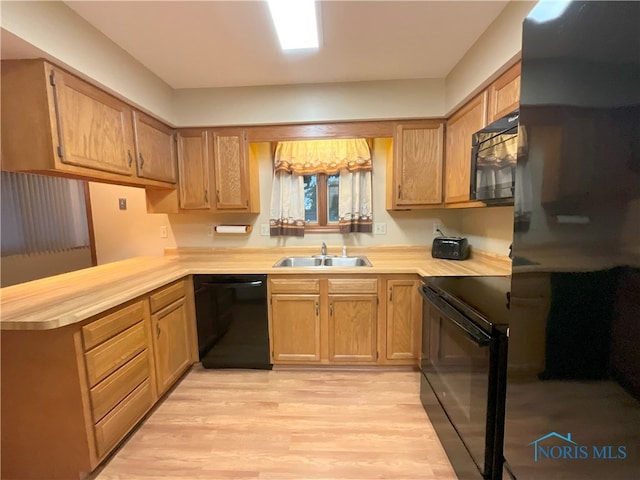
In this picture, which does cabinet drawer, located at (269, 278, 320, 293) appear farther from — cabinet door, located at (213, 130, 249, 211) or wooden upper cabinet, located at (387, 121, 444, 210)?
wooden upper cabinet, located at (387, 121, 444, 210)

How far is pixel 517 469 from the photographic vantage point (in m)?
0.85

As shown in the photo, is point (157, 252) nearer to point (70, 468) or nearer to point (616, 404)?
point (70, 468)

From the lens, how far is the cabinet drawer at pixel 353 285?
2260 millimetres

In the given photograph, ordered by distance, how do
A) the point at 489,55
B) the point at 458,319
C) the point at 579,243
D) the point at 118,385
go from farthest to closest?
1. the point at 489,55
2. the point at 118,385
3. the point at 458,319
4. the point at 579,243

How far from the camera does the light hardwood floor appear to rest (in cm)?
147

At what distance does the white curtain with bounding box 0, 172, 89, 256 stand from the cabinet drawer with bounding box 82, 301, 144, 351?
2.00m

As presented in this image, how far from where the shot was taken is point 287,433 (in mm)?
1719

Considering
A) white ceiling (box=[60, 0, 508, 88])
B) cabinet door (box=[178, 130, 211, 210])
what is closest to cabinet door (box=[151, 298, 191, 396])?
cabinet door (box=[178, 130, 211, 210])

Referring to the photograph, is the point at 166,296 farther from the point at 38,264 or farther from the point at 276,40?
the point at 38,264

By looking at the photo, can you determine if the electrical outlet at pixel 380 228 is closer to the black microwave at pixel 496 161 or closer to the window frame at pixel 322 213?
the window frame at pixel 322 213

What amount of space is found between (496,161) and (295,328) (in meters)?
1.83

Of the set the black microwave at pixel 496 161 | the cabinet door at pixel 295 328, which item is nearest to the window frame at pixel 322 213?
the cabinet door at pixel 295 328

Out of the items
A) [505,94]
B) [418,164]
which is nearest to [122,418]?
[418,164]

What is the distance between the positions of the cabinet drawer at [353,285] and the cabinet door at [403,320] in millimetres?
127
